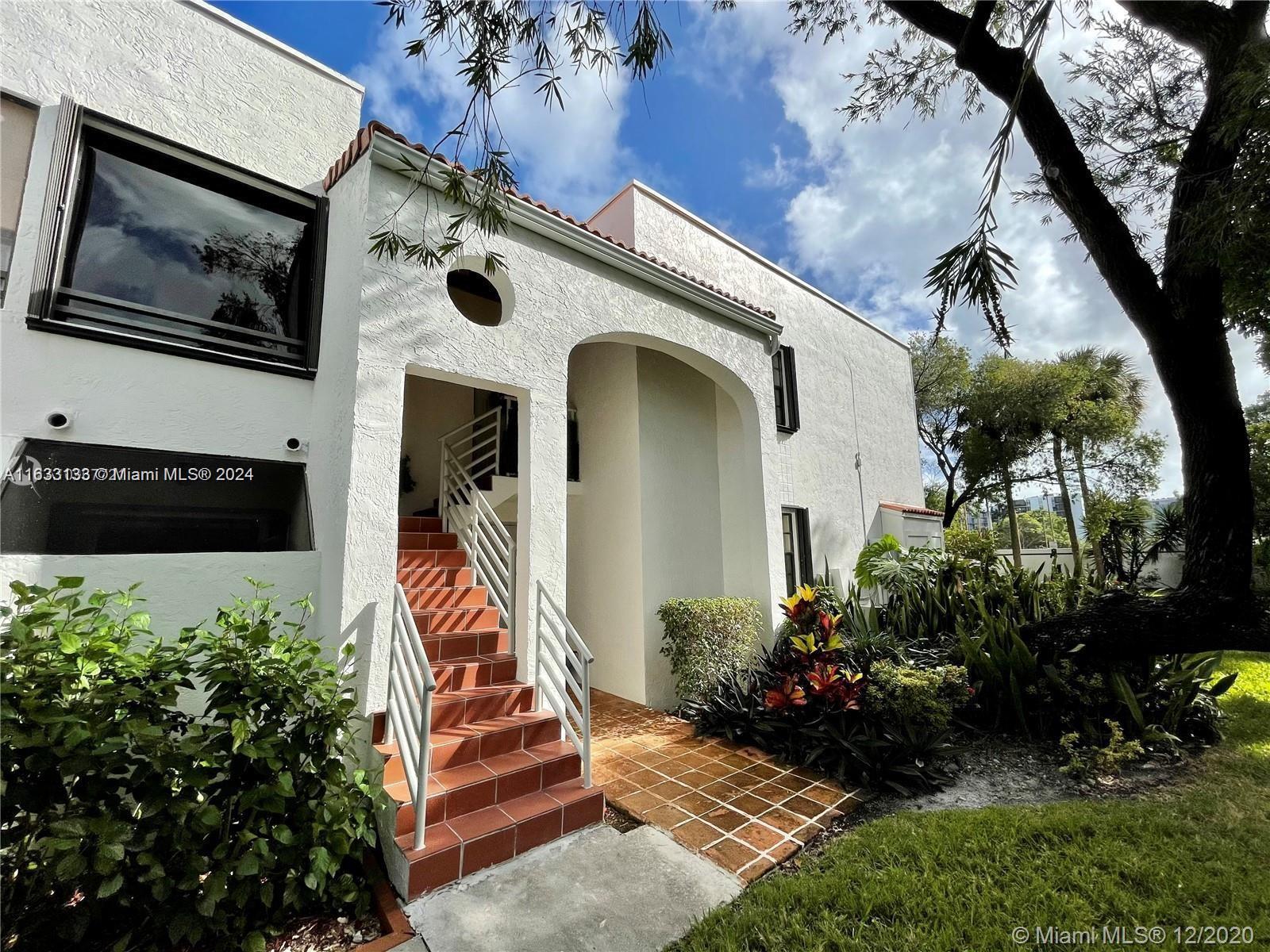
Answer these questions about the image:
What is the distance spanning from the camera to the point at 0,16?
4.22 m

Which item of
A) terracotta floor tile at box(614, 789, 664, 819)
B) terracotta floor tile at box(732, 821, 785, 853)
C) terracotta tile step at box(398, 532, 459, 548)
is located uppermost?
terracotta tile step at box(398, 532, 459, 548)

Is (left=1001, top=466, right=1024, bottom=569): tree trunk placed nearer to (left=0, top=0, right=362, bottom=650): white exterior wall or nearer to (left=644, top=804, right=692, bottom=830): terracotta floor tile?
(left=644, top=804, right=692, bottom=830): terracotta floor tile

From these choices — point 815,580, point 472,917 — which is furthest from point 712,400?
point 472,917

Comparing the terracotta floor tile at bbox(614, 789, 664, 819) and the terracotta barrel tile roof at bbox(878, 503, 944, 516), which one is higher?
the terracotta barrel tile roof at bbox(878, 503, 944, 516)

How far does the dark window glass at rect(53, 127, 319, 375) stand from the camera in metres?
4.30

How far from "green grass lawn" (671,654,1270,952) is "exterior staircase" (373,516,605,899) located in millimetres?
1376

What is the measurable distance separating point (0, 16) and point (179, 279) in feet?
7.15

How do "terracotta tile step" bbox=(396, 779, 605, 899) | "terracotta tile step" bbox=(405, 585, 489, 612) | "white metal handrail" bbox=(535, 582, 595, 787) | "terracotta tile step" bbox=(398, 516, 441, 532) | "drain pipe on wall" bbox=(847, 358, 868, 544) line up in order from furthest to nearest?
1. "drain pipe on wall" bbox=(847, 358, 868, 544)
2. "terracotta tile step" bbox=(398, 516, 441, 532)
3. "terracotta tile step" bbox=(405, 585, 489, 612)
4. "white metal handrail" bbox=(535, 582, 595, 787)
5. "terracotta tile step" bbox=(396, 779, 605, 899)

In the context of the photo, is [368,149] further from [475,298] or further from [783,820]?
[783,820]

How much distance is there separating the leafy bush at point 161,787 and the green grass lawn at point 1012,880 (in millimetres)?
2285

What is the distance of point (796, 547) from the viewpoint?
32.3ft

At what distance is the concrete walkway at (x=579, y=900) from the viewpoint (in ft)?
9.95

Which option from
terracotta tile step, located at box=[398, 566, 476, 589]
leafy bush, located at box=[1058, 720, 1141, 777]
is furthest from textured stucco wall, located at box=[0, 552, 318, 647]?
leafy bush, located at box=[1058, 720, 1141, 777]

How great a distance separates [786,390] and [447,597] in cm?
721
